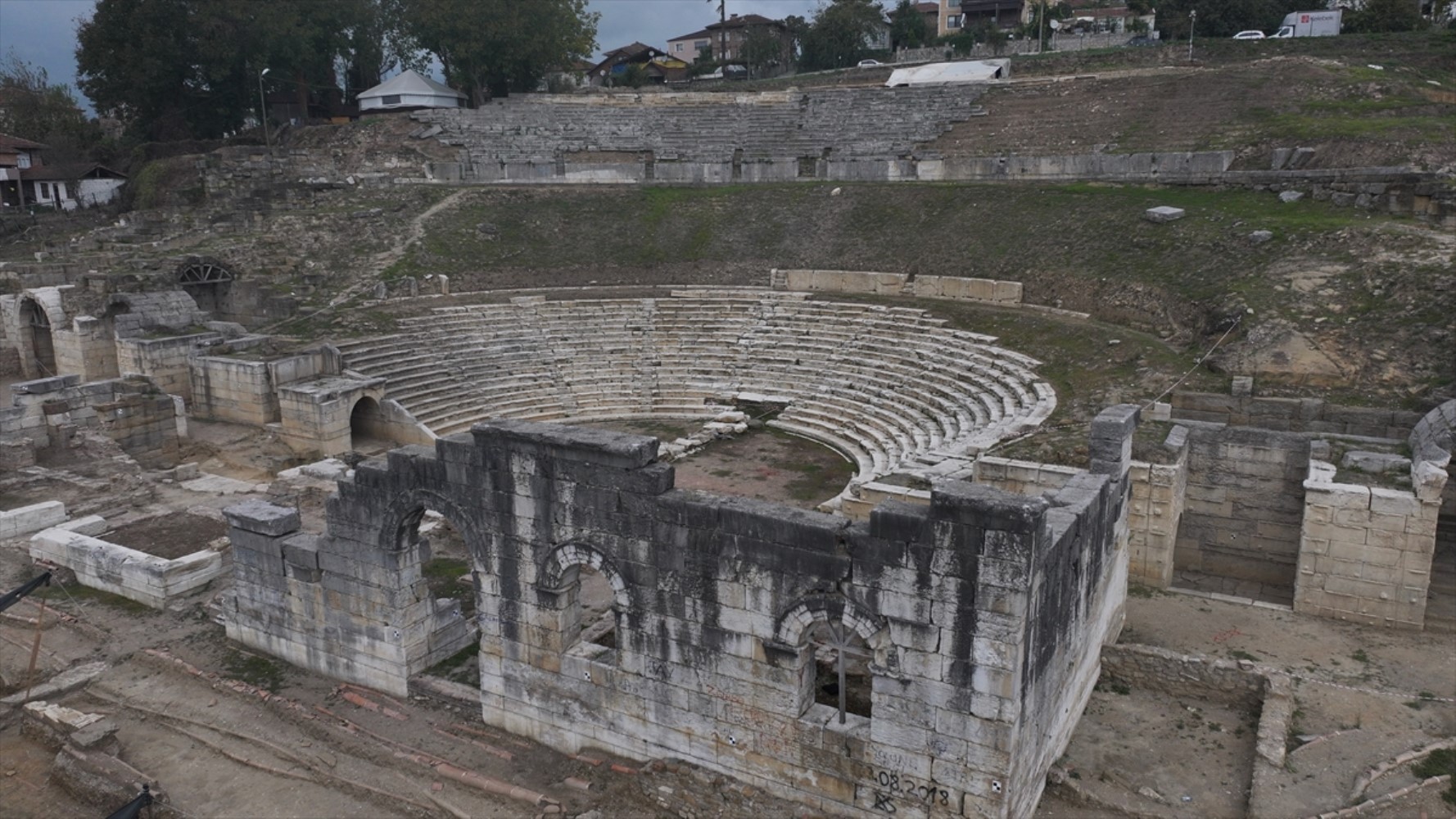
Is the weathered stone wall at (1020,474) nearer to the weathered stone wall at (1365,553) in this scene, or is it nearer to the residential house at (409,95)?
the weathered stone wall at (1365,553)

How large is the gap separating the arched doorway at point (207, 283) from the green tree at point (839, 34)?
47.3 metres

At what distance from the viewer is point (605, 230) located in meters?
33.8

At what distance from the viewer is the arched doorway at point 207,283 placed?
2689cm

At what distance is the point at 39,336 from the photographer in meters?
27.3

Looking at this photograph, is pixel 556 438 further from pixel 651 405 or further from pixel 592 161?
pixel 592 161

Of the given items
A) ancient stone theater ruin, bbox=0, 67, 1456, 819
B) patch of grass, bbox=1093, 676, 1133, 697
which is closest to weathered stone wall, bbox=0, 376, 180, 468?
ancient stone theater ruin, bbox=0, 67, 1456, 819

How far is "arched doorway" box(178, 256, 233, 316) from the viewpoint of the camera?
26.9m

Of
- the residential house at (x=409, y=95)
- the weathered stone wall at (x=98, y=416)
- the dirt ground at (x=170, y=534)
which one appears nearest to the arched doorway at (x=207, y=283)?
the weathered stone wall at (x=98, y=416)

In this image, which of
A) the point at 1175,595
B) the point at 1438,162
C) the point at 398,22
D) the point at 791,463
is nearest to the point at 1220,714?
the point at 1175,595

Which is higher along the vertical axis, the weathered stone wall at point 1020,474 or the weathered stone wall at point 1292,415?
the weathered stone wall at point 1292,415

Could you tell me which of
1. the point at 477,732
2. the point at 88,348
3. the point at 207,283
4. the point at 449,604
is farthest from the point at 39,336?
the point at 477,732

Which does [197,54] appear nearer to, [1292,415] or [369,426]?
[369,426]

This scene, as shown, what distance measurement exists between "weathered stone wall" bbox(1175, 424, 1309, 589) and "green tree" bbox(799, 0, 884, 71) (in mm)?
54495

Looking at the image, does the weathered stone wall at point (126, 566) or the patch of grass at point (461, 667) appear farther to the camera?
the weathered stone wall at point (126, 566)
